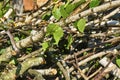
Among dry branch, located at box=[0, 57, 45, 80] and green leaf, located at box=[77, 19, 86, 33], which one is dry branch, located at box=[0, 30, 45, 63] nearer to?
dry branch, located at box=[0, 57, 45, 80]

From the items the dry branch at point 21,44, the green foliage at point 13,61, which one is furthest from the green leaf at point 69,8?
the green foliage at point 13,61

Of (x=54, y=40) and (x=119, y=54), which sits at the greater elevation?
(x=54, y=40)

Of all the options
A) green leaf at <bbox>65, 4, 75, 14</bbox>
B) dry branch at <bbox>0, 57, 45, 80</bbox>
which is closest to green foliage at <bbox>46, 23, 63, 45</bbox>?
green leaf at <bbox>65, 4, 75, 14</bbox>

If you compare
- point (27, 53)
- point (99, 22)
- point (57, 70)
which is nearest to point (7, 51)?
point (27, 53)

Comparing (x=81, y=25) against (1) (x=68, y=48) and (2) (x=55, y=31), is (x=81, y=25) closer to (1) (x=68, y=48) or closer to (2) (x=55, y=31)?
(2) (x=55, y=31)

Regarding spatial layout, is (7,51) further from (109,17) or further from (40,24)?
(109,17)

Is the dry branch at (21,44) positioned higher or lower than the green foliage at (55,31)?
higher

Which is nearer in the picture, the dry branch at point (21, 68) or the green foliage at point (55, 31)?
the green foliage at point (55, 31)

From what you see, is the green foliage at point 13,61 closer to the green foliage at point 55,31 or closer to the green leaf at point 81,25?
the green foliage at point 55,31
